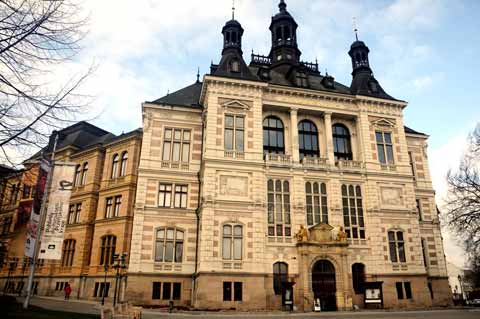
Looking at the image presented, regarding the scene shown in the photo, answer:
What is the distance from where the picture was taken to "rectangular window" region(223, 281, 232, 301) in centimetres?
2886

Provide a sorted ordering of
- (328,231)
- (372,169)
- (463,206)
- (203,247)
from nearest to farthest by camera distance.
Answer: (463,206) → (203,247) → (328,231) → (372,169)

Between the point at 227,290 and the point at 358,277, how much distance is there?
37.8 feet

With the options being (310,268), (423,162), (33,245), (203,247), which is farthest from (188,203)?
(423,162)

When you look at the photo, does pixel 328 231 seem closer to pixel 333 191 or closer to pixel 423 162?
pixel 333 191

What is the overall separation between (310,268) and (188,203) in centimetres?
1172

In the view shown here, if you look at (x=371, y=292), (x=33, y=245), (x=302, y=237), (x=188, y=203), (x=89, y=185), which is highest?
(x=89, y=185)

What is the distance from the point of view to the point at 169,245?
104 feet

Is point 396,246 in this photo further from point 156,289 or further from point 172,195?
point 156,289

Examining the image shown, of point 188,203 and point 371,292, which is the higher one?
point 188,203

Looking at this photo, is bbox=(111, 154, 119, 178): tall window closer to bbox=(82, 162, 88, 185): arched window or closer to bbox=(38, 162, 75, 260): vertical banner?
bbox=(82, 162, 88, 185): arched window

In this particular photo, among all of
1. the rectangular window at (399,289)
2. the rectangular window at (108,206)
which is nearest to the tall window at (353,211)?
the rectangular window at (399,289)

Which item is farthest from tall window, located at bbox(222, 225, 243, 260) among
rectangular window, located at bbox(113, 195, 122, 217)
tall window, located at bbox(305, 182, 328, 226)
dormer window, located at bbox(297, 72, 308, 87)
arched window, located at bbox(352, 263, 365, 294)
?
dormer window, located at bbox(297, 72, 308, 87)

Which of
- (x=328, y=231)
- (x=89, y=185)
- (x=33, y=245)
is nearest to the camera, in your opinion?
(x=33, y=245)

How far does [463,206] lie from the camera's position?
2606 centimetres
